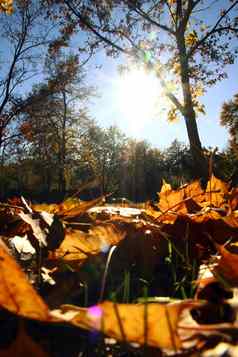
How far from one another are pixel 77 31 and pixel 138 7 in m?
A: 3.41

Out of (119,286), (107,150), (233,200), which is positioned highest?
(107,150)

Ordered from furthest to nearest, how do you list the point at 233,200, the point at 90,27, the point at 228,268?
1. the point at 90,27
2. the point at 233,200
3. the point at 228,268

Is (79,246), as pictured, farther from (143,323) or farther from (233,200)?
(233,200)

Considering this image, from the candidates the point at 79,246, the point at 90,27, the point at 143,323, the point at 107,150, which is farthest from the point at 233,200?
the point at 107,150

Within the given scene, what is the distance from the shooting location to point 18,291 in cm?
37

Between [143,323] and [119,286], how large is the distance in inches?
10.4

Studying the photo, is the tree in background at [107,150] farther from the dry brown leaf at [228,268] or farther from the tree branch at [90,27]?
the dry brown leaf at [228,268]

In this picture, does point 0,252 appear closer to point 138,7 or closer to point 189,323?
point 189,323

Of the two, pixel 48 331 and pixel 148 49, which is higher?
pixel 148 49

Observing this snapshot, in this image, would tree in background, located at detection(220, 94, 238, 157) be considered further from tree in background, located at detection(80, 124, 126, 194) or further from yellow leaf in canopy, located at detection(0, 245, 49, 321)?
yellow leaf in canopy, located at detection(0, 245, 49, 321)

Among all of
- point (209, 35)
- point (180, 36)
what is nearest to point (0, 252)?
point (180, 36)

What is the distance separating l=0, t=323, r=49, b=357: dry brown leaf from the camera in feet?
1.02

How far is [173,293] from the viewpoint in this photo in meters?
0.60

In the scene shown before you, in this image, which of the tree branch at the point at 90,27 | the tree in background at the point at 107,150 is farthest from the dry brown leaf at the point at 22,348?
the tree in background at the point at 107,150
